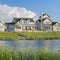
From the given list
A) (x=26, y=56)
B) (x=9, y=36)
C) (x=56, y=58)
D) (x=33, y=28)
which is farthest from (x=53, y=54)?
(x=33, y=28)

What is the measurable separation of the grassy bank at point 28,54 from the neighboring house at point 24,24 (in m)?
75.0

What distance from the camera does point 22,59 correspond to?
10.9 meters

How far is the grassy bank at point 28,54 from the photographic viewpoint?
10.7 metres

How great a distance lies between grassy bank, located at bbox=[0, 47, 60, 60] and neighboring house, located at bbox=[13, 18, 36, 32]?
75.0 metres

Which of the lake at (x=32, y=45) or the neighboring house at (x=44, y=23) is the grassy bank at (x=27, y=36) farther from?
the lake at (x=32, y=45)

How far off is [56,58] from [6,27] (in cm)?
8324

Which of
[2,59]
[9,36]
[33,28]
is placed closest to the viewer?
[2,59]

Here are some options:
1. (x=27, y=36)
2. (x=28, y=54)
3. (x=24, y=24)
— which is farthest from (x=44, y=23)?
(x=28, y=54)

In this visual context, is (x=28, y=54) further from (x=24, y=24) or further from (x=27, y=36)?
(x=24, y=24)

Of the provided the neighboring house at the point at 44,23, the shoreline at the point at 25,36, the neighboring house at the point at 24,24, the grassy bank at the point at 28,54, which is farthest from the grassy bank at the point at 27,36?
the grassy bank at the point at 28,54

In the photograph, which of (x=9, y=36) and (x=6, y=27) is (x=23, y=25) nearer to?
(x=6, y=27)

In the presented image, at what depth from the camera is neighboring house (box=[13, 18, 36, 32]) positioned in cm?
8694

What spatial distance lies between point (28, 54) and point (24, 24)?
78.6 metres

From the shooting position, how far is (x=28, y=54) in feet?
→ 36.0
